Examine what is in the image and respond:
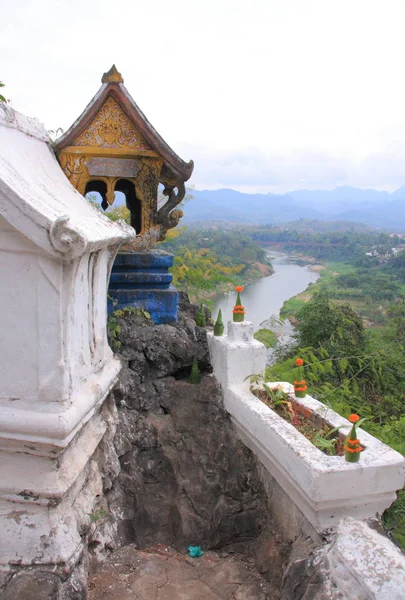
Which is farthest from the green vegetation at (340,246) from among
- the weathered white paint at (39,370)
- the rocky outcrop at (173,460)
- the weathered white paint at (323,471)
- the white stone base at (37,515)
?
the white stone base at (37,515)

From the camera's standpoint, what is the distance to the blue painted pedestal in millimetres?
4918

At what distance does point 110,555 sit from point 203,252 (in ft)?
35.6

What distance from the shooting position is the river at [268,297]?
69.1 feet

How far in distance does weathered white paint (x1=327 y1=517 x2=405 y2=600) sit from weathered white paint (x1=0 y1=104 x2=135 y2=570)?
5.08ft

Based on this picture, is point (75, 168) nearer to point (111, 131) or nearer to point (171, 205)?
point (111, 131)

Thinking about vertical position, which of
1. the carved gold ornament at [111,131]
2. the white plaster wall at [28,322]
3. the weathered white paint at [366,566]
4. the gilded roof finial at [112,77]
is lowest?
the weathered white paint at [366,566]

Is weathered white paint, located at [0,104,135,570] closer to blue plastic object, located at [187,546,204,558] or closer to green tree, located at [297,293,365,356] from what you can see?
blue plastic object, located at [187,546,204,558]

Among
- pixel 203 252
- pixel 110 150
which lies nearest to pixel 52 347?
pixel 110 150

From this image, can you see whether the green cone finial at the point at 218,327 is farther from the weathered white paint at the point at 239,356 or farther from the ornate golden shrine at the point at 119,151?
the ornate golden shrine at the point at 119,151

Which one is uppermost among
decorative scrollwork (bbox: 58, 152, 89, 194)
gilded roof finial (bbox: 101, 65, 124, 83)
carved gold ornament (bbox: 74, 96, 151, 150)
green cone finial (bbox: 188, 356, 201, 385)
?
gilded roof finial (bbox: 101, 65, 124, 83)

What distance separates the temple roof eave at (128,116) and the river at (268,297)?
12403 mm

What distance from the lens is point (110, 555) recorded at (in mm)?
3650

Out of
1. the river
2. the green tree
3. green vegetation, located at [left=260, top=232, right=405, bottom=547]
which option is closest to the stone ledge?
green vegetation, located at [left=260, top=232, right=405, bottom=547]

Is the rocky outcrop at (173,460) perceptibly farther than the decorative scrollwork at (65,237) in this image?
Yes
